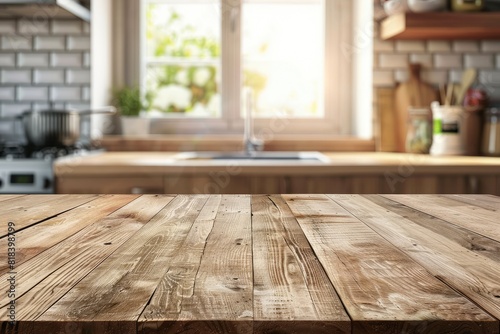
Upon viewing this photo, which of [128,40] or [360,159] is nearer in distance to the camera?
[360,159]

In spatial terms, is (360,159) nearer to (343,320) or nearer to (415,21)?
(415,21)

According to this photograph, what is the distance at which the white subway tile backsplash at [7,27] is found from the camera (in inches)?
124

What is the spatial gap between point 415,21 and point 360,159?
704mm

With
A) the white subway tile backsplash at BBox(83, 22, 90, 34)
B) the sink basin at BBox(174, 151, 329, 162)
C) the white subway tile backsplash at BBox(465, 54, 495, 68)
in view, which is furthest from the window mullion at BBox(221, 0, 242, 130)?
the white subway tile backsplash at BBox(465, 54, 495, 68)

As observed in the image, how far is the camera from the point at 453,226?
3.55 feet

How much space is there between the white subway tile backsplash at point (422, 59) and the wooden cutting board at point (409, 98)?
0.03 metres

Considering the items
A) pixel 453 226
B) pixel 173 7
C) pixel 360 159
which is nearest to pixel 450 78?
pixel 360 159

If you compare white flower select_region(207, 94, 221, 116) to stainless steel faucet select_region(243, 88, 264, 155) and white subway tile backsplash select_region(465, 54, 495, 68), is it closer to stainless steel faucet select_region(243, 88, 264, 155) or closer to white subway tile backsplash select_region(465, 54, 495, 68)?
stainless steel faucet select_region(243, 88, 264, 155)

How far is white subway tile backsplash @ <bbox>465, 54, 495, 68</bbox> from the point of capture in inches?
126

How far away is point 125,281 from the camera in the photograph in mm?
677

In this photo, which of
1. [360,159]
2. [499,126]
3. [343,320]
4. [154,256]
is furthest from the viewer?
[499,126]

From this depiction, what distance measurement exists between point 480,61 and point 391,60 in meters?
0.45

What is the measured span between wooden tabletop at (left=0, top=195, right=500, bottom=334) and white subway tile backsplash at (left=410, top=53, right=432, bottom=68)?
2033mm

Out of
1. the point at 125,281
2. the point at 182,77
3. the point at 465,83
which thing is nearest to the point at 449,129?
the point at 465,83
